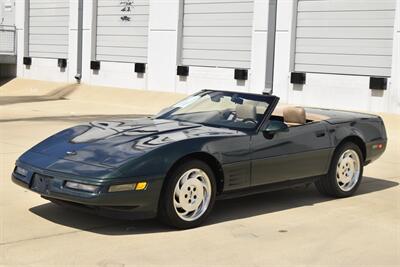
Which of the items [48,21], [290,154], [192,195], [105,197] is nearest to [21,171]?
[105,197]

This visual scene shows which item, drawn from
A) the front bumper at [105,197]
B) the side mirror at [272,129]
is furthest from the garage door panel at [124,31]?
the front bumper at [105,197]

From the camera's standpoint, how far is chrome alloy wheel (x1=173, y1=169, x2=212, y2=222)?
5.71m

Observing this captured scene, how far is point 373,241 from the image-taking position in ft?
18.8

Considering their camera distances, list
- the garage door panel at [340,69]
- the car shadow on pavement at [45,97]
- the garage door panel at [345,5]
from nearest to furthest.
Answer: the garage door panel at [345,5], the garage door panel at [340,69], the car shadow on pavement at [45,97]

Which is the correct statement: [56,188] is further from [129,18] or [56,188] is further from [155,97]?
[129,18]

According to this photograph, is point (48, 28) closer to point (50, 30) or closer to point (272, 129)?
point (50, 30)

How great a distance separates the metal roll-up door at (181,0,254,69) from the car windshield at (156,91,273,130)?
40.7 feet

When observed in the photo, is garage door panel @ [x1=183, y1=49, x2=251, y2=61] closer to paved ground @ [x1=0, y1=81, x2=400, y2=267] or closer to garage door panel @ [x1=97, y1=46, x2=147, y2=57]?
garage door panel @ [x1=97, y1=46, x2=147, y2=57]

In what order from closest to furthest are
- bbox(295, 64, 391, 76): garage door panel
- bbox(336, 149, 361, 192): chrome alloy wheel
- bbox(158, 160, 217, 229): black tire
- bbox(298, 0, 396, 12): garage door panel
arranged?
1. bbox(158, 160, 217, 229): black tire
2. bbox(336, 149, 361, 192): chrome alloy wheel
3. bbox(298, 0, 396, 12): garage door panel
4. bbox(295, 64, 391, 76): garage door panel

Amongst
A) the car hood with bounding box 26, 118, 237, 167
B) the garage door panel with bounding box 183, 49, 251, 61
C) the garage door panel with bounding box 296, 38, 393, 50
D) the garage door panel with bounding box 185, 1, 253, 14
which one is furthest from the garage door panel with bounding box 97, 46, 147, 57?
the car hood with bounding box 26, 118, 237, 167

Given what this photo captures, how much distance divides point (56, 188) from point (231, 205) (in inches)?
83.7

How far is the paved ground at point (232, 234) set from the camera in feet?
16.3

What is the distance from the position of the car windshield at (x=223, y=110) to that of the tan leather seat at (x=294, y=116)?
420 mm

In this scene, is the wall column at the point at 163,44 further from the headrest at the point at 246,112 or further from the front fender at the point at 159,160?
the front fender at the point at 159,160
